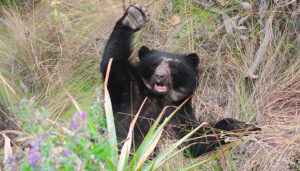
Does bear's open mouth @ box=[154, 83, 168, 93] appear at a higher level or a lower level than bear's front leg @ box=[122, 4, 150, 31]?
lower

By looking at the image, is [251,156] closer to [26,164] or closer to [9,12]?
[26,164]

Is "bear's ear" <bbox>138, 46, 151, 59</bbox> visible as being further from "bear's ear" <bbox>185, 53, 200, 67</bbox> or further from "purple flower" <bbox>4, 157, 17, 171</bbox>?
"purple flower" <bbox>4, 157, 17, 171</bbox>

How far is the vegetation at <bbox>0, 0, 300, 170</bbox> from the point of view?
4434 mm

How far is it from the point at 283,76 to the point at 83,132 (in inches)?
143

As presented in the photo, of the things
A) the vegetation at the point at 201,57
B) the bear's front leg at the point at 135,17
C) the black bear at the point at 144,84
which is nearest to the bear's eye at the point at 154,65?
the black bear at the point at 144,84

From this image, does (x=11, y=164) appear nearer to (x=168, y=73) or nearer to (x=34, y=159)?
(x=34, y=159)

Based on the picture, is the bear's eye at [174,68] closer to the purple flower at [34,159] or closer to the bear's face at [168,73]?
the bear's face at [168,73]

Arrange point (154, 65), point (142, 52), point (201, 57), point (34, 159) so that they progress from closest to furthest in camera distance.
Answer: point (34, 159) → point (154, 65) → point (142, 52) → point (201, 57)

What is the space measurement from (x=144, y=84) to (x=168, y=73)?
0.92 ft

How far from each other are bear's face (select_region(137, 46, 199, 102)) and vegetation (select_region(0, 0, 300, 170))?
429 millimetres

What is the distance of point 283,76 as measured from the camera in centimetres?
495

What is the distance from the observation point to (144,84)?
4180 millimetres

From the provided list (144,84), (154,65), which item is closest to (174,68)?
(154,65)

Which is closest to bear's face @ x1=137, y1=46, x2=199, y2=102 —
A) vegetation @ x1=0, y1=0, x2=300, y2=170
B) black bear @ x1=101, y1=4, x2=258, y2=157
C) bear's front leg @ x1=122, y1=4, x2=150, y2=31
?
black bear @ x1=101, y1=4, x2=258, y2=157
